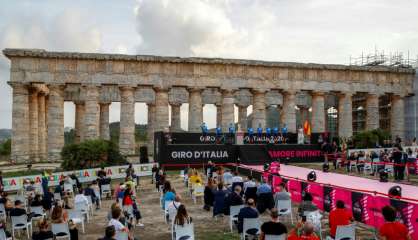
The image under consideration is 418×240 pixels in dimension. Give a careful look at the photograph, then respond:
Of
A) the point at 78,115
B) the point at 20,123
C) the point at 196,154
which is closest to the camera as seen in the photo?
the point at 196,154

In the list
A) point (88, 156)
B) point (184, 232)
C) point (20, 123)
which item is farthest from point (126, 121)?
point (184, 232)

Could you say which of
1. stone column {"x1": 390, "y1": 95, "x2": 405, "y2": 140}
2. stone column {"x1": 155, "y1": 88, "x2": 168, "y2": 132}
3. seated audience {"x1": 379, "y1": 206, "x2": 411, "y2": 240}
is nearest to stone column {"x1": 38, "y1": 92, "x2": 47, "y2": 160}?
stone column {"x1": 155, "y1": 88, "x2": 168, "y2": 132}

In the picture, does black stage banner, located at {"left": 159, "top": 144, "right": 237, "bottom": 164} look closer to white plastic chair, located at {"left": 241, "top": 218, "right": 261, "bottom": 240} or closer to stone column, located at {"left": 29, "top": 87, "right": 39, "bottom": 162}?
stone column, located at {"left": 29, "top": 87, "right": 39, "bottom": 162}

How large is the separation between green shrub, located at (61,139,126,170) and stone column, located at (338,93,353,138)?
26.4 metres

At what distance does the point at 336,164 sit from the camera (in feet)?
109

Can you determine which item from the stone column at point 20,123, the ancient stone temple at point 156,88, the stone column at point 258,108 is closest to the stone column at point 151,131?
the ancient stone temple at point 156,88

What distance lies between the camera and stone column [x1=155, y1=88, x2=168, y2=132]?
4691cm

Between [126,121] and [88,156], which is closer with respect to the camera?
[88,156]

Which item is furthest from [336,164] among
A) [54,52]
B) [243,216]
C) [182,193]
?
[54,52]

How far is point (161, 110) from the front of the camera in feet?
155

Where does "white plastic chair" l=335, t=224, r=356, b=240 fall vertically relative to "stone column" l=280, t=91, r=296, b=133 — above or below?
below

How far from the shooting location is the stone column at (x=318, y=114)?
51.0 m

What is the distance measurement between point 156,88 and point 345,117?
21.3 meters

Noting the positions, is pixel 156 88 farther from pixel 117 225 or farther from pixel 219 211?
pixel 117 225
